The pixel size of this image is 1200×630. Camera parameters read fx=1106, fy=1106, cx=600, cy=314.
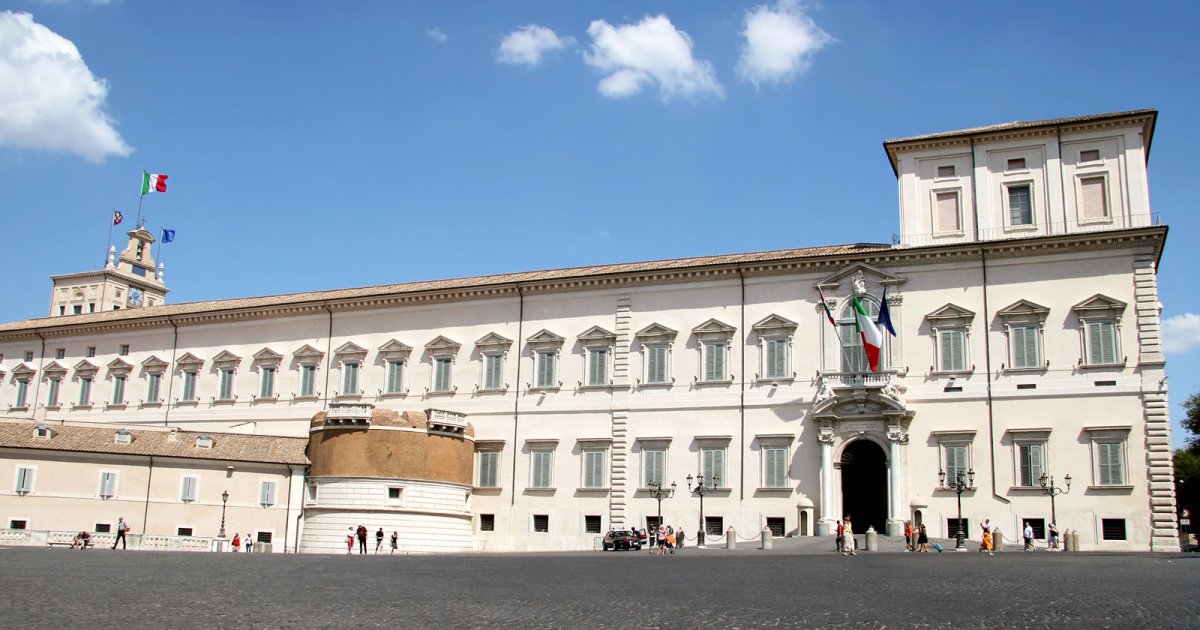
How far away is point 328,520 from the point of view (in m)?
44.2

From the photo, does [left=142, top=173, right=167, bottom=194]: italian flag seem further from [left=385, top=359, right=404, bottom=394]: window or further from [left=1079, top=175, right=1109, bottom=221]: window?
[left=1079, top=175, right=1109, bottom=221]: window

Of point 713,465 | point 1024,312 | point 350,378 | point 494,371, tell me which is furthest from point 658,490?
point 350,378

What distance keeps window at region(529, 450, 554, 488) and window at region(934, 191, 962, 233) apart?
1792cm

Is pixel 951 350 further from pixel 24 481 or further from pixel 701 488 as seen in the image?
pixel 24 481

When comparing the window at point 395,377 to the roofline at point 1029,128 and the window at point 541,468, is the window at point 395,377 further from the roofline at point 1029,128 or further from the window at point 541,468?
the roofline at point 1029,128

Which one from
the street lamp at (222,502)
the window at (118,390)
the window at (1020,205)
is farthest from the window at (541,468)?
the window at (118,390)

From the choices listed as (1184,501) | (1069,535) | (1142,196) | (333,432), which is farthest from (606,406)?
(1184,501)

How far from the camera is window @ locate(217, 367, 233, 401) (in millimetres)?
53406

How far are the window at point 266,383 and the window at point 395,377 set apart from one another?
6.41 m

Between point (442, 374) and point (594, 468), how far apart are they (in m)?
8.63

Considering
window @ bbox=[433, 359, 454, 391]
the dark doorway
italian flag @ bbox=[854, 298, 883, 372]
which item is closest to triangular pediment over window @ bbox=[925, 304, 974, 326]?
italian flag @ bbox=[854, 298, 883, 372]

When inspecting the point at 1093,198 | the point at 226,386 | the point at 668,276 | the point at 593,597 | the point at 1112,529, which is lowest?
the point at 593,597

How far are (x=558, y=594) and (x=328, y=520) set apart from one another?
1217 inches

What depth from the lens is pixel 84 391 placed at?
2261 inches
